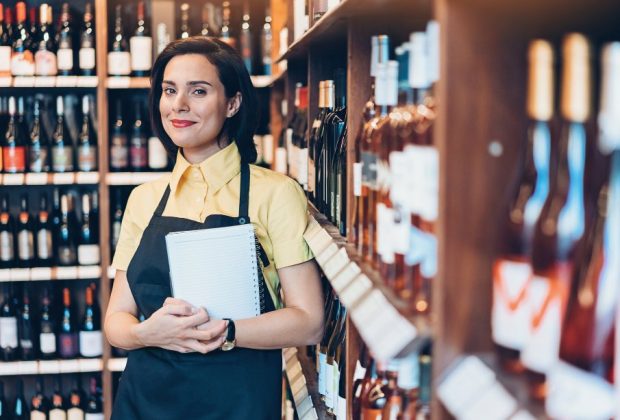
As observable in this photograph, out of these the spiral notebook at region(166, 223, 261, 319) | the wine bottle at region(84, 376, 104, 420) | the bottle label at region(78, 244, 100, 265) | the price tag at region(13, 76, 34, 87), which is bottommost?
the wine bottle at region(84, 376, 104, 420)

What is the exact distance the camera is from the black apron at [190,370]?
6.33ft

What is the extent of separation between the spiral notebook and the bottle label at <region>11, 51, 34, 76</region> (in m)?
2.24

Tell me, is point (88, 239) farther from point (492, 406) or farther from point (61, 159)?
point (492, 406)

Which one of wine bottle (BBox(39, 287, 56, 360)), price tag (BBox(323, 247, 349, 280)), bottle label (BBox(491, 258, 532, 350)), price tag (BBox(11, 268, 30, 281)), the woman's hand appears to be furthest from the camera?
wine bottle (BBox(39, 287, 56, 360))

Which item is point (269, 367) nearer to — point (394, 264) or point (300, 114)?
point (394, 264)

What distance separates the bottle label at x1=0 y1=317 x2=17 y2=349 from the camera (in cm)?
382

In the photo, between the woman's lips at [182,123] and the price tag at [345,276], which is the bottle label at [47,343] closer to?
the woman's lips at [182,123]

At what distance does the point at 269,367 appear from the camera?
197 cm

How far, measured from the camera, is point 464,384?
81cm

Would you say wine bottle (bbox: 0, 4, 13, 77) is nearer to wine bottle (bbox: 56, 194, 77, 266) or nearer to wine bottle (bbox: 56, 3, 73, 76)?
wine bottle (bbox: 56, 3, 73, 76)

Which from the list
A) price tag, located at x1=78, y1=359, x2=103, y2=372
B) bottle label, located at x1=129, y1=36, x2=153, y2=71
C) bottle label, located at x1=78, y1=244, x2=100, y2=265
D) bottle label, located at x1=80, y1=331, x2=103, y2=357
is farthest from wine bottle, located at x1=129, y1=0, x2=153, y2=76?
price tag, located at x1=78, y1=359, x2=103, y2=372

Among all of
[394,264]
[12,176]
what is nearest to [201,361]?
[394,264]

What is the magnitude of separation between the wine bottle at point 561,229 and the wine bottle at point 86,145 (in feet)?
10.4

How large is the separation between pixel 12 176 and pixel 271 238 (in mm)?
2105
